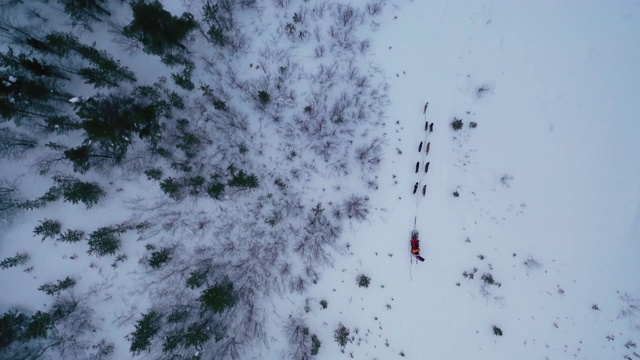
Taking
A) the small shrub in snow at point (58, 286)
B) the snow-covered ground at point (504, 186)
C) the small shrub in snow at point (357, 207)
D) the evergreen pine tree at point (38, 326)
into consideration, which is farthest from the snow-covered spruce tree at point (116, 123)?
the snow-covered ground at point (504, 186)

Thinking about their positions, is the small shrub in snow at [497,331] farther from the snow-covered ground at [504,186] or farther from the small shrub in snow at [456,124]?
the small shrub in snow at [456,124]

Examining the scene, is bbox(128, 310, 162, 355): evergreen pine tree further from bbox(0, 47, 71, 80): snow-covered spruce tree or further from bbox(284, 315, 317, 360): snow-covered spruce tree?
bbox(0, 47, 71, 80): snow-covered spruce tree

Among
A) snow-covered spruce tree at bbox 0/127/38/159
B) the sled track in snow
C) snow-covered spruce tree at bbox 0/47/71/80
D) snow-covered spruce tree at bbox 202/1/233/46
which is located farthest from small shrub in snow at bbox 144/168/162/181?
the sled track in snow

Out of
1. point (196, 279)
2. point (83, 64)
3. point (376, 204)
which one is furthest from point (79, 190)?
point (376, 204)

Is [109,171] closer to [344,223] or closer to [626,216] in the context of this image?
[344,223]

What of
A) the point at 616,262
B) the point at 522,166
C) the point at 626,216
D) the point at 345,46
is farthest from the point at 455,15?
the point at 616,262

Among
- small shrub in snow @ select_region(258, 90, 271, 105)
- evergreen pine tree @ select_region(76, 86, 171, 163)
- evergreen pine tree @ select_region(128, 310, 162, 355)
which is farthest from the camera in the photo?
small shrub in snow @ select_region(258, 90, 271, 105)
